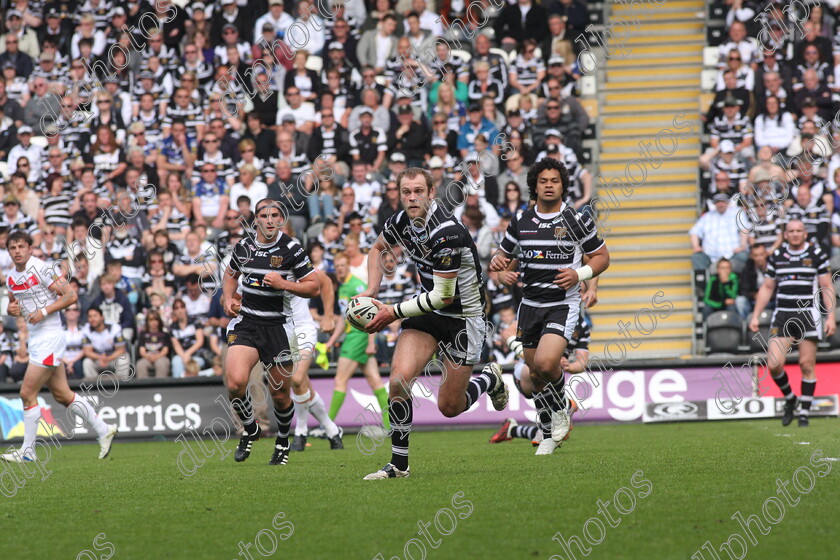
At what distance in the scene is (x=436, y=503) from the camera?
7.26 meters

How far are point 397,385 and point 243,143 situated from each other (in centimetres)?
1178

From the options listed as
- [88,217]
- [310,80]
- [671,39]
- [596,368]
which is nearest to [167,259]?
[88,217]

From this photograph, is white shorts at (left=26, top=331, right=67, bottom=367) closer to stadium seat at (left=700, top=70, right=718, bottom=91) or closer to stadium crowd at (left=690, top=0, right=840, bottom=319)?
stadium crowd at (left=690, top=0, right=840, bottom=319)

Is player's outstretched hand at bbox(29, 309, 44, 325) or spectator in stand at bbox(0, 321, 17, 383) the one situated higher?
player's outstretched hand at bbox(29, 309, 44, 325)

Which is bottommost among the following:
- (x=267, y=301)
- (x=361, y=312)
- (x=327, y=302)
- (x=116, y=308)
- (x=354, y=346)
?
(x=116, y=308)

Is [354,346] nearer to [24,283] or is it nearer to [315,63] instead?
[24,283]

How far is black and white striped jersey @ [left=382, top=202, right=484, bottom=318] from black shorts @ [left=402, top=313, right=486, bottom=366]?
6 centimetres

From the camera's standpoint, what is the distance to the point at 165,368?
17.4 metres

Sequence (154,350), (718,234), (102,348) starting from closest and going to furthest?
(154,350)
(102,348)
(718,234)

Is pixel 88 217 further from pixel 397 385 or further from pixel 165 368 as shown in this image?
pixel 397 385

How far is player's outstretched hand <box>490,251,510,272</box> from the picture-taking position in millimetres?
10232

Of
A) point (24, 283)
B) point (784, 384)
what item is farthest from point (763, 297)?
point (24, 283)

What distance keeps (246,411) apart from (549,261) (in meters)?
3.19

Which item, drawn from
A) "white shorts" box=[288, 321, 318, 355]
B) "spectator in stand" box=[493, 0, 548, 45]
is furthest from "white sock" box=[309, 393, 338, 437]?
"spectator in stand" box=[493, 0, 548, 45]
